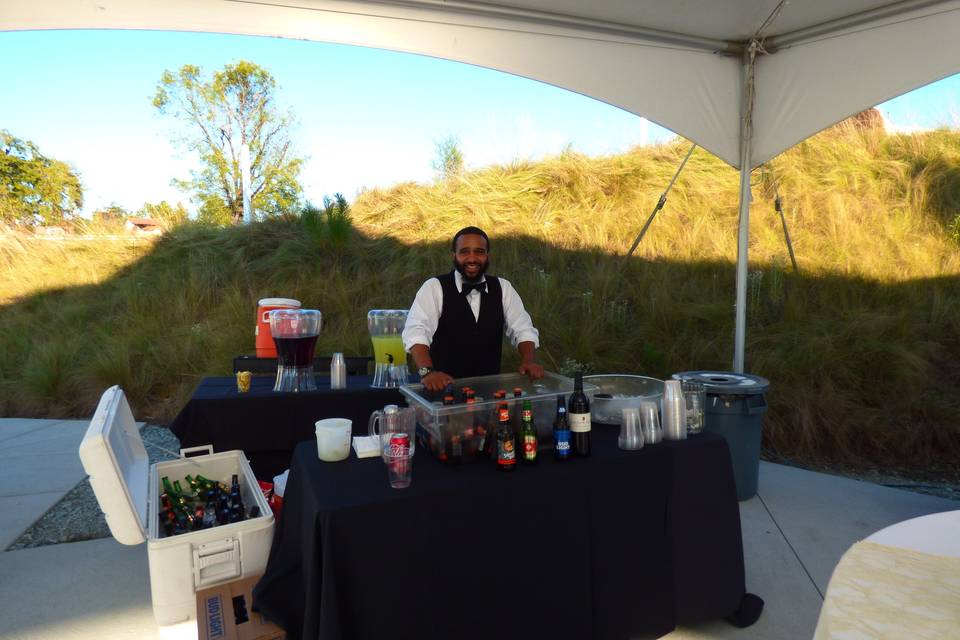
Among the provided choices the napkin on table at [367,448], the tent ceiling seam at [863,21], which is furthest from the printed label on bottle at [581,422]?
the tent ceiling seam at [863,21]

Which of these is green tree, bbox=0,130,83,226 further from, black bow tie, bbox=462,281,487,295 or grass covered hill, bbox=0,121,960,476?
black bow tie, bbox=462,281,487,295

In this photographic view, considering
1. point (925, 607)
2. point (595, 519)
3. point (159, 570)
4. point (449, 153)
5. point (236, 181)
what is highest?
→ point (236, 181)

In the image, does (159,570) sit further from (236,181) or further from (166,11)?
(236,181)

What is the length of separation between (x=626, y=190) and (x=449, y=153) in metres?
3.32

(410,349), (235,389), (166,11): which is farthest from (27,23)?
(410,349)

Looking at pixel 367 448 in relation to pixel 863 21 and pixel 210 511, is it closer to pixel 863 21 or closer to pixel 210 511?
pixel 210 511

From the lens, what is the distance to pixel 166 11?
9.32 ft

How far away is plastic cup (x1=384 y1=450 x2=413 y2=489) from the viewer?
5.23 feet

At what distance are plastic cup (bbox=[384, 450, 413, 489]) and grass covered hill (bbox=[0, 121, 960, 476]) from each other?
3.67 metres

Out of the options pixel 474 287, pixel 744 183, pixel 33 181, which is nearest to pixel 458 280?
pixel 474 287

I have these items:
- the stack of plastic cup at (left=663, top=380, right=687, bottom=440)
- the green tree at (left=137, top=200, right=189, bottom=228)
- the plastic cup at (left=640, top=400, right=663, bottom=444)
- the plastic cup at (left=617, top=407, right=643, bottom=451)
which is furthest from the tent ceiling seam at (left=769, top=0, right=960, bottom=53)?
the green tree at (left=137, top=200, right=189, bottom=228)

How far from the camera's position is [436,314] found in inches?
116

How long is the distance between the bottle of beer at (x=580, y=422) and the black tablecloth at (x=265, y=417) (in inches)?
53.9

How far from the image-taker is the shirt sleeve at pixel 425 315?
2854 millimetres
